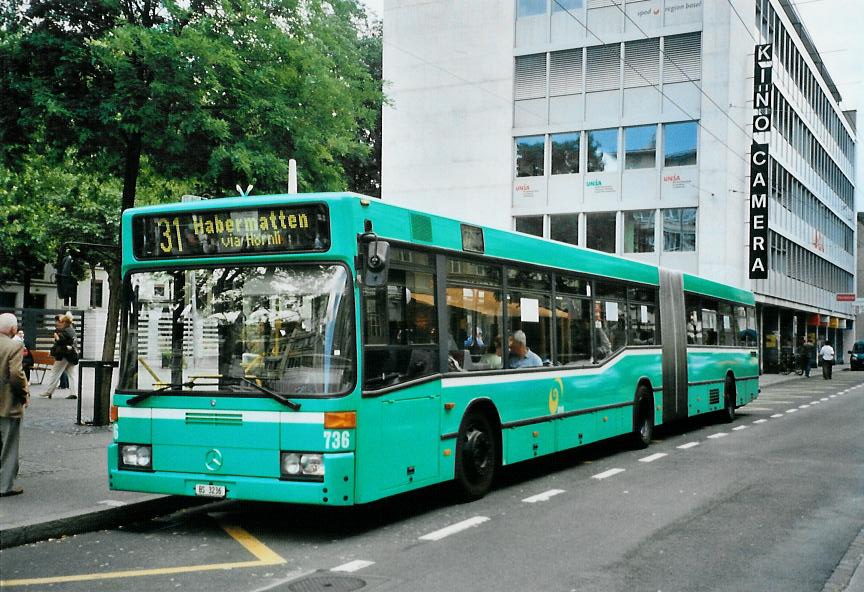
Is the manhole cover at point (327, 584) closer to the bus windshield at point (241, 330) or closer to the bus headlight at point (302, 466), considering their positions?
the bus headlight at point (302, 466)

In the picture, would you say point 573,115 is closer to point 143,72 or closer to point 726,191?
point 726,191

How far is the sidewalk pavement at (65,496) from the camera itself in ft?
25.6

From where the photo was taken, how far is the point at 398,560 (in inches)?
276

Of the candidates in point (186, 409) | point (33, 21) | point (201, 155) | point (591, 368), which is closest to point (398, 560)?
point (186, 409)

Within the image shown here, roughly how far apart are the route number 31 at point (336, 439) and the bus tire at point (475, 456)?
198cm

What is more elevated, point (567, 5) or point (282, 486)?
point (567, 5)

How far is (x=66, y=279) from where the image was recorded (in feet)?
34.3

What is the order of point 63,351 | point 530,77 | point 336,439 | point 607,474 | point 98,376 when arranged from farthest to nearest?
point 530,77 < point 63,351 < point 98,376 < point 607,474 < point 336,439

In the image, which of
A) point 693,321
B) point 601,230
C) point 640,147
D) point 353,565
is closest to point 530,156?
point 601,230

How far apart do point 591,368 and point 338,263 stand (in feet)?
19.0

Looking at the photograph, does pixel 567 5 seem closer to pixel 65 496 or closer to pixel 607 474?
pixel 607 474

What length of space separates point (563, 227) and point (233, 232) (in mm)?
30252

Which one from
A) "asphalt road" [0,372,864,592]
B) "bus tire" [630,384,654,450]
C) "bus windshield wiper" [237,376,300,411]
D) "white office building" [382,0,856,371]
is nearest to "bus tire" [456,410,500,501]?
"asphalt road" [0,372,864,592]

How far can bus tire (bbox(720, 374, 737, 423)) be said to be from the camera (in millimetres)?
19156
